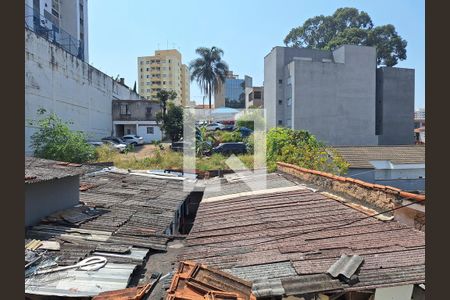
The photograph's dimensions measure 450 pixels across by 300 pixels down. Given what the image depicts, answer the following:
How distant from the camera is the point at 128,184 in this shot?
13992 millimetres

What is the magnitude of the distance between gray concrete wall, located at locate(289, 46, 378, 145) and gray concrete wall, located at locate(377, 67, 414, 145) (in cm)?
287

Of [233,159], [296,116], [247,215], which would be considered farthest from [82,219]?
[296,116]

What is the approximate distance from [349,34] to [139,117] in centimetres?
3415

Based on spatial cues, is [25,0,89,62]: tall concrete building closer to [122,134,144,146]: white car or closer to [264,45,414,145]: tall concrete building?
[122,134,144,146]: white car

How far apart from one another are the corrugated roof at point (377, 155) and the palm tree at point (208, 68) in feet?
95.5

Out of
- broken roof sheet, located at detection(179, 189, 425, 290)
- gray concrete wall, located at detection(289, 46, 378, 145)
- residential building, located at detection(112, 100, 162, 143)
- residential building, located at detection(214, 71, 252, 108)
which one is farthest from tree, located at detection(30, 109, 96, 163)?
residential building, located at detection(214, 71, 252, 108)

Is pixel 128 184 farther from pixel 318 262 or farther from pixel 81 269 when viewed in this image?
pixel 318 262

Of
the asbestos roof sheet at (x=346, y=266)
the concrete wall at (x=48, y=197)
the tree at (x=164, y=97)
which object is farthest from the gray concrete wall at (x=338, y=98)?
the asbestos roof sheet at (x=346, y=266)

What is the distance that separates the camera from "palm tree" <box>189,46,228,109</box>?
4969 centimetres

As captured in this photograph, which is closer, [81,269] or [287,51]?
[81,269]

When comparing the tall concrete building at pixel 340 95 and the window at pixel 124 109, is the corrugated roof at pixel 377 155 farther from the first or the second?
the window at pixel 124 109

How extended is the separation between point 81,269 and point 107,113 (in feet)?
125

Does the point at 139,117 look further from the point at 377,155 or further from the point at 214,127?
the point at 377,155

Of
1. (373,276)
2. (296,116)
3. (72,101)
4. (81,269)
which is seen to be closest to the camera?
(373,276)
